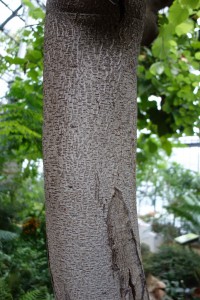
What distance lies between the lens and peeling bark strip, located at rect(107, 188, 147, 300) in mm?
712

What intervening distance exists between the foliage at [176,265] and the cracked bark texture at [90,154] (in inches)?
126

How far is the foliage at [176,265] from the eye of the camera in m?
3.74

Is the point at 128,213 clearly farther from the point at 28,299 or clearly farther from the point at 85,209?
the point at 28,299

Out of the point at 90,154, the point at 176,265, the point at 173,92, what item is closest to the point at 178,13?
the point at 90,154

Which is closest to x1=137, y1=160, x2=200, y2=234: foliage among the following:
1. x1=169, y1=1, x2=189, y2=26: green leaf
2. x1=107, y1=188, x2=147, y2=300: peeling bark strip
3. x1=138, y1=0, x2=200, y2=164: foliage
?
x1=138, y1=0, x2=200, y2=164: foliage

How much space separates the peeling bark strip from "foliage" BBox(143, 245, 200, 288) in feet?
10.3

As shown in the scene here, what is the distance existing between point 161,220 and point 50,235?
6286 millimetres

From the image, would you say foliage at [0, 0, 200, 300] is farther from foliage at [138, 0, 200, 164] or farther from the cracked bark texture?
the cracked bark texture

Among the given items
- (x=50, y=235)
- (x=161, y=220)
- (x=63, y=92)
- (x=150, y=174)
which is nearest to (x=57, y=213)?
(x=50, y=235)

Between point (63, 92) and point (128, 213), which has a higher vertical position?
point (63, 92)

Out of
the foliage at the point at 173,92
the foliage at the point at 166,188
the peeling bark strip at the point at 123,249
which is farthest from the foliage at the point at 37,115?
the foliage at the point at 166,188

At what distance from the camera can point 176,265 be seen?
3902mm

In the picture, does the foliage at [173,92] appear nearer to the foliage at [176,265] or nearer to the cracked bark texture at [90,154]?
the foliage at [176,265]

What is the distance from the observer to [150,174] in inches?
307
